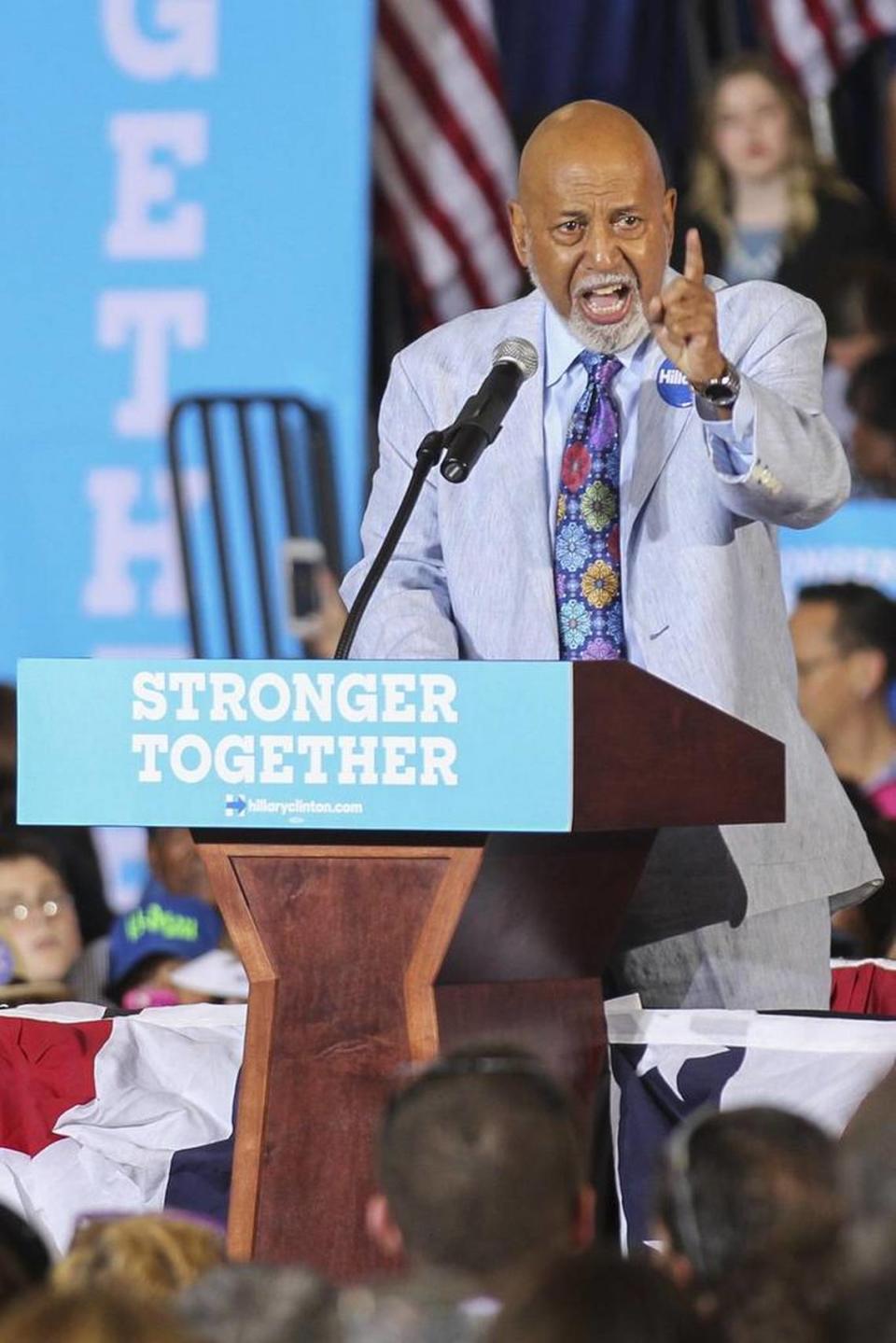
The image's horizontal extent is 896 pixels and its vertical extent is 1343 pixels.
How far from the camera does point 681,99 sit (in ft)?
25.6

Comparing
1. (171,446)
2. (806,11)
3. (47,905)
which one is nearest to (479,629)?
(47,905)

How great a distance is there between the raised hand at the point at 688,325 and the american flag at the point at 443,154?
4.54m

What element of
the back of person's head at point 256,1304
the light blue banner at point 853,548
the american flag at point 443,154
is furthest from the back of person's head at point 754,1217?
the american flag at point 443,154

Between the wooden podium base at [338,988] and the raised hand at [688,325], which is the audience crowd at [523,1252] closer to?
the wooden podium base at [338,988]

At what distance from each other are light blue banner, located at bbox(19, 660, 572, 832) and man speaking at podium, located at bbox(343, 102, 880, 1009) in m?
0.62

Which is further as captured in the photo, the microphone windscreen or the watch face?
the microphone windscreen

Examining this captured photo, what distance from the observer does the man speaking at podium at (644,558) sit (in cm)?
326

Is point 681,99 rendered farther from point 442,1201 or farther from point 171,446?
point 442,1201

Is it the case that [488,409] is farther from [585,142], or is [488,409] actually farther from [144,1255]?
[144,1255]

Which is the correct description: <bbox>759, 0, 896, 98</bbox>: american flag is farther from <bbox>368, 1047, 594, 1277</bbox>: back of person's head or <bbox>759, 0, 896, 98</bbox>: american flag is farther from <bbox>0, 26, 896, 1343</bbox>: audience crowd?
<bbox>368, 1047, 594, 1277</bbox>: back of person's head

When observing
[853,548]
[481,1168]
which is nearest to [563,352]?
[481,1168]

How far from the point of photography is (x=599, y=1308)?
5.74 ft

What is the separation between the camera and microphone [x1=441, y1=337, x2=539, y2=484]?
2939mm

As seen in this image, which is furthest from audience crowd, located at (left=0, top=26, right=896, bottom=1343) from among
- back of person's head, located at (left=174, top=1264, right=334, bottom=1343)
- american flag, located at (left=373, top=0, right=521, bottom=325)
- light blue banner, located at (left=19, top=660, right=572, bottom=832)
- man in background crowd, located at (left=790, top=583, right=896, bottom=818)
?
american flag, located at (left=373, top=0, right=521, bottom=325)
